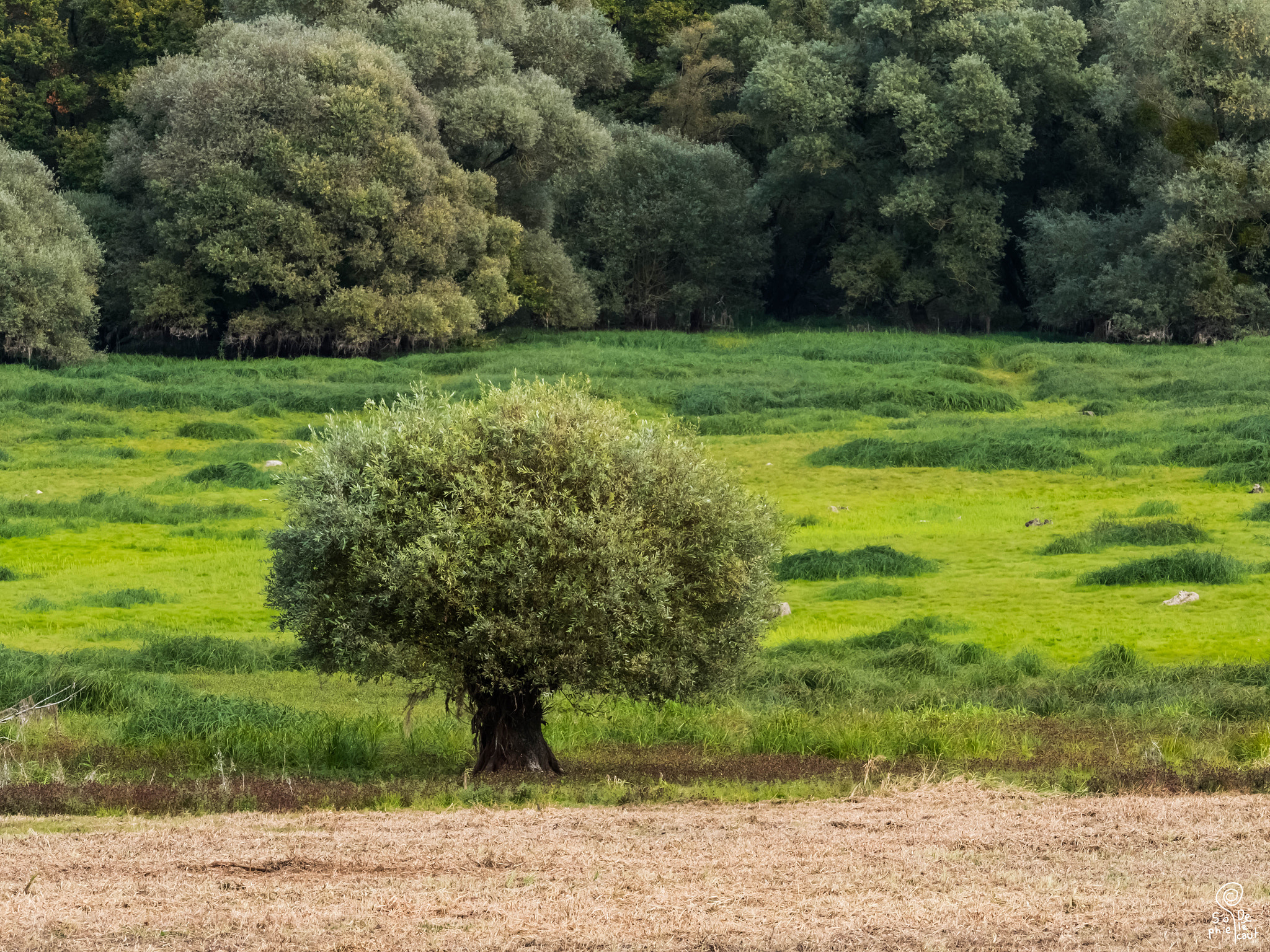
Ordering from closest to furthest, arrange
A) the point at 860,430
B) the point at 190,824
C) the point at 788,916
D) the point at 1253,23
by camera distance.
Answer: the point at 788,916, the point at 190,824, the point at 860,430, the point at 1253,23

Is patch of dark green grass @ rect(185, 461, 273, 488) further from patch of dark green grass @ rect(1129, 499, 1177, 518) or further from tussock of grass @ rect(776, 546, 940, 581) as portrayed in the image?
patch of dark green grass @ rect(1129, 499, 1177, 518)

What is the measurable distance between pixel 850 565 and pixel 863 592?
1.64 m

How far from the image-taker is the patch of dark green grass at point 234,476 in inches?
1432

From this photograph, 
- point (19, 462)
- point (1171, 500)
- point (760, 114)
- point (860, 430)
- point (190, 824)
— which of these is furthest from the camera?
point (760, 114)

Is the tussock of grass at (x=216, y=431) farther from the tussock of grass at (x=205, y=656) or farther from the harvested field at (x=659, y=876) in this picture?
the harvested field at (x=659, y=876)

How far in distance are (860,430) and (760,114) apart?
3033 centimetres

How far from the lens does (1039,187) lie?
2911 inches

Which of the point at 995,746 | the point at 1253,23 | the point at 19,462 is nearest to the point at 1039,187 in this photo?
the point at 1253,23

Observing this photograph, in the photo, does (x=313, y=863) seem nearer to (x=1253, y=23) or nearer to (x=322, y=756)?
(x=322, y=756)

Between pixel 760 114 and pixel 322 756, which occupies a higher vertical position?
pixel 760 114

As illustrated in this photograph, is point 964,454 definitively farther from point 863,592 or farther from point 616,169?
point 616,169

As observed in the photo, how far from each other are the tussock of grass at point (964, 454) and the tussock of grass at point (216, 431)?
52.0 ft

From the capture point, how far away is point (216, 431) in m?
43.0

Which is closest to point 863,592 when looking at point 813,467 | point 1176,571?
point 1176,571
